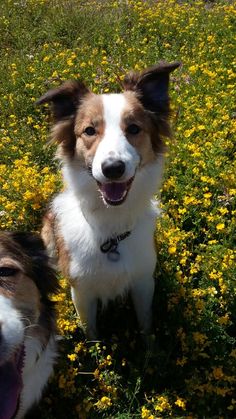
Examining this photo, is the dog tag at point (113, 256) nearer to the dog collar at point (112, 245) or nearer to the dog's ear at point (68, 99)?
the dog collar at point (112, 245)

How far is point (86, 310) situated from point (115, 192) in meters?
1.12

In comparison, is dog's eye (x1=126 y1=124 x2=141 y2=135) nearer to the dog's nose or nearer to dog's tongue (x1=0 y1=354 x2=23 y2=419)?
the dog's nose

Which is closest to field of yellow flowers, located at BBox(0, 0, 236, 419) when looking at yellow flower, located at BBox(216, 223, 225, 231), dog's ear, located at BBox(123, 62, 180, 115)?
yellow flower, located at BBox(216, 223, 225, 231)

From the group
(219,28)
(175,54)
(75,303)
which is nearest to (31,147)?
(75,303)

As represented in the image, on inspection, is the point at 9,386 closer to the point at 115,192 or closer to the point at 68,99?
the point at 115,192

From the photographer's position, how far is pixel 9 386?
2.62 meters

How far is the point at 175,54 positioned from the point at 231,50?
826mm

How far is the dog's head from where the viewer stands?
119 inches

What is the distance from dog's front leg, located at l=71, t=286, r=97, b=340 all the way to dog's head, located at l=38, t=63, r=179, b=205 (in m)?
0.92

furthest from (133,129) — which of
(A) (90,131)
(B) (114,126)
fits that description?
(A) (90,131)

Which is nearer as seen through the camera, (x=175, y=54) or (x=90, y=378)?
(x=90, y=378)

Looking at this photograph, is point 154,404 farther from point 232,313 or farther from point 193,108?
point 193,108

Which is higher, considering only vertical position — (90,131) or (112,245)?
(90,131)

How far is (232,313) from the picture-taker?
3807 millimetres
